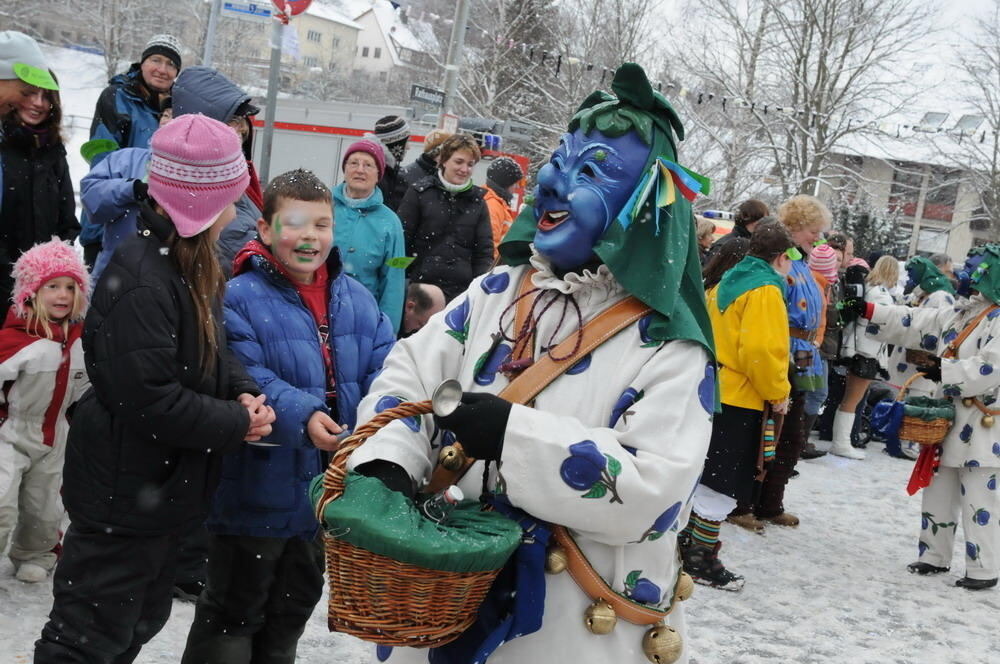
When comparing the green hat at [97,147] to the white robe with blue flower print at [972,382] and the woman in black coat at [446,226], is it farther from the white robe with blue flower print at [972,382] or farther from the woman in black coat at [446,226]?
the white robe with blue flower print at [972,382]

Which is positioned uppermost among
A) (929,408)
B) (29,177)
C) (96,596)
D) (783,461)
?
(29,177)

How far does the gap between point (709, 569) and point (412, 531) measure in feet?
14.3

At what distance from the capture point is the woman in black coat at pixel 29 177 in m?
4.79

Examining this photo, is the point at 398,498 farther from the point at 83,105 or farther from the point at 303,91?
the point at 303,91

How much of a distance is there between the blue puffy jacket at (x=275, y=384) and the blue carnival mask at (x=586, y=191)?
113 cm

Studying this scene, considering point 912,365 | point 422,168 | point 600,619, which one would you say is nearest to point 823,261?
point 912,365

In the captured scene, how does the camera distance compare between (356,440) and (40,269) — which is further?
(40,269)

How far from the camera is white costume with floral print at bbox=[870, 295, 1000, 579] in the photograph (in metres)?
5.91

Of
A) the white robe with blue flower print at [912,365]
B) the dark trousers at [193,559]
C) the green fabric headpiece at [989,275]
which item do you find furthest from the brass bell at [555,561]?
the white robe with blue flower print at [912,365]

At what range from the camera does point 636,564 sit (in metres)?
2.30

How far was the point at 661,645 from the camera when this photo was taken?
232 centimetres

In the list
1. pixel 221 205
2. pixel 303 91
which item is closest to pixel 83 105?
pixel 303 91

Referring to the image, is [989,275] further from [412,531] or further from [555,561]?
[412,531]

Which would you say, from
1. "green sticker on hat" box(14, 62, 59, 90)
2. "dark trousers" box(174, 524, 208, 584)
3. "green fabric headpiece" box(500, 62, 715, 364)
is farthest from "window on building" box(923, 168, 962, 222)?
"green fabric headpiece" box(500, 62, 715, 364)
